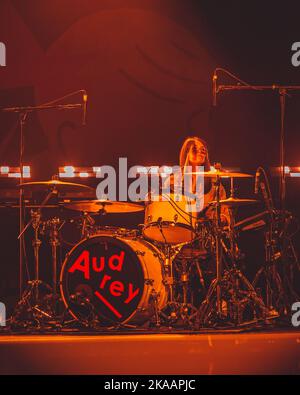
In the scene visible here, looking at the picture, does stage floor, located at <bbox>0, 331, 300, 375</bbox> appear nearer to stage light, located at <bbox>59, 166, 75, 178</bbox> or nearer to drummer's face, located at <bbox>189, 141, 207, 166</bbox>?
drummer's face, located at <bbox>189, 141, 207, 166</bbox>

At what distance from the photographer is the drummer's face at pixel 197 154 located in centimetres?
568

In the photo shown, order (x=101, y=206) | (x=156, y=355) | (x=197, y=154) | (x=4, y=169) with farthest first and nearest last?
(x=4, y=169) → (x=197, y=154) → (x=101, y=206) → (x=156, y=355)

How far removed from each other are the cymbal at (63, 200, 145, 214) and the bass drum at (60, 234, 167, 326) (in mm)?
245

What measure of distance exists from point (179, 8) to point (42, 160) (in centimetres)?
194

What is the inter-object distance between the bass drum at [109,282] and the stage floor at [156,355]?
1.05 metres

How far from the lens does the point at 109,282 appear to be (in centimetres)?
507

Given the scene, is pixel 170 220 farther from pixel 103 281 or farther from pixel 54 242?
pixel 54 242

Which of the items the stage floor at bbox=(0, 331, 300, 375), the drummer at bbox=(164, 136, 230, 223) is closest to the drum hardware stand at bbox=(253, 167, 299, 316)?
the drummer at bbox=(164, 136, 230, 223)

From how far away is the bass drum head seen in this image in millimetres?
5039

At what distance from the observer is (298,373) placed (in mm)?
3244

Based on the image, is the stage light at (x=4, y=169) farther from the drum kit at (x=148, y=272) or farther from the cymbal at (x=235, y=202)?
the cymbal at (x=235, y=202)

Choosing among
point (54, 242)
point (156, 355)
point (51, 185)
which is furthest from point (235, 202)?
point (156, 355)

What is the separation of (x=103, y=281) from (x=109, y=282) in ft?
0.15
